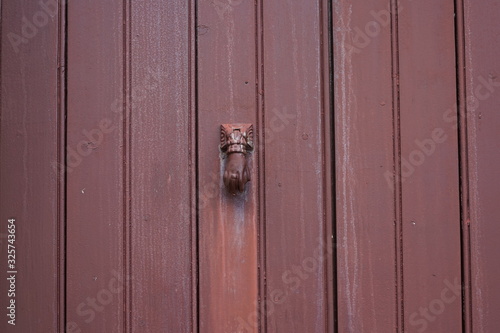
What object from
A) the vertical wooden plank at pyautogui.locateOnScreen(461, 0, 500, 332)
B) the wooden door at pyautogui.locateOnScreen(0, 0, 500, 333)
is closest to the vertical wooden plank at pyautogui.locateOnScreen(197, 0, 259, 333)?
the wooden door at pyautogui.locateOnScreen(0, 0, 500, 333)

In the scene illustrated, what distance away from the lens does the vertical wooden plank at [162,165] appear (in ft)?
5.33

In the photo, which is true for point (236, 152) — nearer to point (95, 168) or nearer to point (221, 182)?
point (221, 182)

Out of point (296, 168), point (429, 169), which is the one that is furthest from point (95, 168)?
point (429, 169)

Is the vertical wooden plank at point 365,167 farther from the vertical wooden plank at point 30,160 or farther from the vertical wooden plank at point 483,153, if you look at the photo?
the vertical wooden plank at point 30,160

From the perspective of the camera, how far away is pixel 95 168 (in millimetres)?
1654

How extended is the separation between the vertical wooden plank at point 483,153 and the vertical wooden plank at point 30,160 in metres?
0.98

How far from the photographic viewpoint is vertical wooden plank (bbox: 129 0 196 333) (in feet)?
5.33

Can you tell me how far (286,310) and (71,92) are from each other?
2.41ft

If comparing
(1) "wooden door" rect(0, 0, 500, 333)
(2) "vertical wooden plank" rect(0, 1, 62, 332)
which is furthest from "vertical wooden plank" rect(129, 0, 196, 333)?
(2) "vertical wooden plank" rect(0, 1, 62, 332)

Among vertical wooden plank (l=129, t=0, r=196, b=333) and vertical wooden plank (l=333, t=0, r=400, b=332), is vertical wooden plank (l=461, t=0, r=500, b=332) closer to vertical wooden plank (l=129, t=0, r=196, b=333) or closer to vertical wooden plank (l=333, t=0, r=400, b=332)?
vertical wooden plank (l=333, t=0, r=400, b=332)

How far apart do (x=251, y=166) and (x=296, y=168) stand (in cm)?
11

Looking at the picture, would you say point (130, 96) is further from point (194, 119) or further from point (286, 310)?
point (286, 310)

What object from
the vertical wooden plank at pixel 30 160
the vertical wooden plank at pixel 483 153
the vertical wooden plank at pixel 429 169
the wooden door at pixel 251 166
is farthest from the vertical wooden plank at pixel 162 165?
the vertical wooden plank at pixel 483 153

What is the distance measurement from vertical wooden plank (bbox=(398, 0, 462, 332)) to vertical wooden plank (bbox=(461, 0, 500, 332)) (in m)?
0.04
